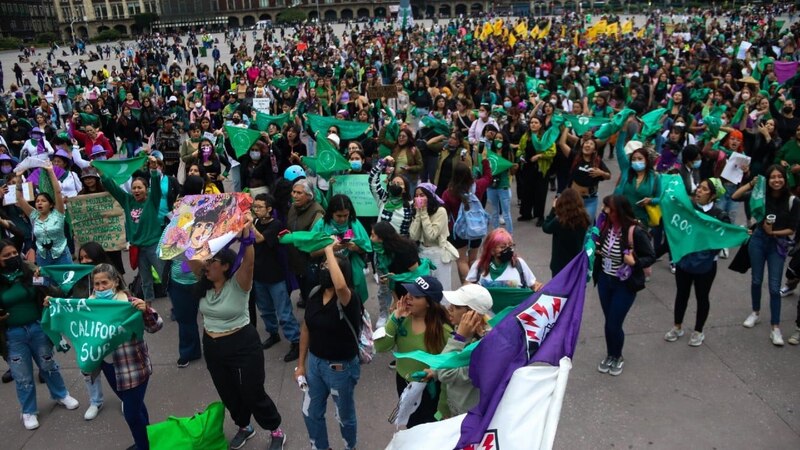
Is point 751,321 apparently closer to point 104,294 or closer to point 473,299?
point 473,299

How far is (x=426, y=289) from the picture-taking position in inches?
151

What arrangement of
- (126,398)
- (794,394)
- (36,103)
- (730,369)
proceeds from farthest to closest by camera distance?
(36,103) → (730,369) → (794,394) → (126,398)

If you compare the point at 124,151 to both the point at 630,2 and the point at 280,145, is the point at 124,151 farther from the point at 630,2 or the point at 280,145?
the point at 630,2

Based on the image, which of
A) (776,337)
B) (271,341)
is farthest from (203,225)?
(776,337)

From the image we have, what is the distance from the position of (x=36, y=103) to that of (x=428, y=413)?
67.1 ft

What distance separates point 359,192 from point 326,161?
0.62 m

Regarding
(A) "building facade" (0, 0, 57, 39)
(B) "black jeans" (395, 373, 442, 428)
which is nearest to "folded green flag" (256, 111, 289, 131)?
(B) "black jeans" (395, 373, 442, 428)

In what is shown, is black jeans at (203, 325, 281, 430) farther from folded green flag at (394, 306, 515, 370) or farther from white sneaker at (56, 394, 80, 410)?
white sneaker at (56, 394, 80, 410)

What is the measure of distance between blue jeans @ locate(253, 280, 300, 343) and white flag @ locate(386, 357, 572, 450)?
3031 mm

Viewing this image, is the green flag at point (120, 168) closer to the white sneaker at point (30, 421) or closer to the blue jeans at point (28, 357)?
the blue jeans at point (28, 357)

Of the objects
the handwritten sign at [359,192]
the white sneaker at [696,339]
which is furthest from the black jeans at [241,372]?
the white sneaker at [696,339]

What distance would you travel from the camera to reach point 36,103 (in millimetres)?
19844

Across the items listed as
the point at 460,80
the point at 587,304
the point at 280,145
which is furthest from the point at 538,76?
the point at 587,304

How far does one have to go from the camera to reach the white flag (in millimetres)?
2848
